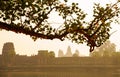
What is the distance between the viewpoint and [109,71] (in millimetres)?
29594

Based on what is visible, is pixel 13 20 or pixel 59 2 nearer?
pixel 13 20

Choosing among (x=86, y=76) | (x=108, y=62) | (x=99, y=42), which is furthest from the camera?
→ (x=108, y=62)

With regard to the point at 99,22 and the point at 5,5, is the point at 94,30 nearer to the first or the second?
the point at 99,22

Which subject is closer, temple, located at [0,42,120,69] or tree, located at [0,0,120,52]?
tree, located at [0,0,120,52]

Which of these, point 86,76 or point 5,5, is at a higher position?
point 5,5

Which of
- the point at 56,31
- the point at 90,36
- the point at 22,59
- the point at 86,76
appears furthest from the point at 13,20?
the point at 22,59

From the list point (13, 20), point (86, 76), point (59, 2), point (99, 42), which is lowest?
point (86, 76)

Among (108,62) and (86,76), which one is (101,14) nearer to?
(86,76)

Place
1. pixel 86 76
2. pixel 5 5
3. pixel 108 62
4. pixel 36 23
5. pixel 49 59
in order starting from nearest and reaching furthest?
pixel 5 5 < pixel 36 23 < pixel 86 76 < pixel 108 62 < pixel 49 59

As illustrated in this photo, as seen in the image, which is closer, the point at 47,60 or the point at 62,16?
the point at 62,16

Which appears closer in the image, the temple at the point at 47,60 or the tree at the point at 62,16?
the tree at the point at 62,16

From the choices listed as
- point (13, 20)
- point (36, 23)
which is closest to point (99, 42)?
point (36, 23)

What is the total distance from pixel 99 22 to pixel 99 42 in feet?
1.48

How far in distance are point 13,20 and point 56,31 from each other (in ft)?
2.79
